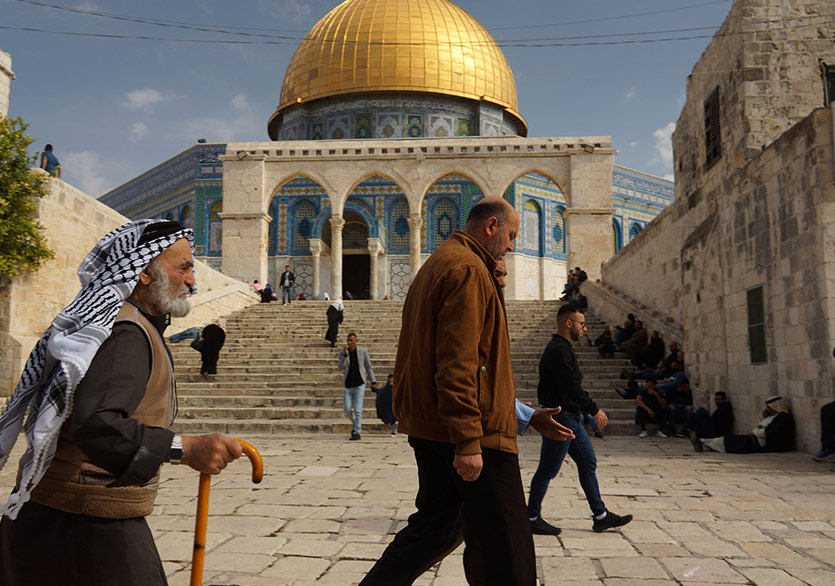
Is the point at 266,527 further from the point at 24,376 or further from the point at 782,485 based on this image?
the point at 782,485

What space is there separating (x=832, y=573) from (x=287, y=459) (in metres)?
5.01

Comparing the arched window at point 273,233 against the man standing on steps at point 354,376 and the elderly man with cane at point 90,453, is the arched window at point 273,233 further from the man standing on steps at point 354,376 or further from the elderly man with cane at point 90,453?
the elderly man with cane at point 90,453

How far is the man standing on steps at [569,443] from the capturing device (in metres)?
4.03

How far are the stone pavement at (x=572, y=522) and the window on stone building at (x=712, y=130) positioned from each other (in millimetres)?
4672

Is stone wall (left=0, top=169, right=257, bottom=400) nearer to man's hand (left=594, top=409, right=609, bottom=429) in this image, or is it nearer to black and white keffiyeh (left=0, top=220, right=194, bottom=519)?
man's hand (left=594, top=409, right=609, bottom=429)

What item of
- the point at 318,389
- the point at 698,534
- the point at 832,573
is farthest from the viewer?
the point at 318,389

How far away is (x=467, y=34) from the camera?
29.8 meters

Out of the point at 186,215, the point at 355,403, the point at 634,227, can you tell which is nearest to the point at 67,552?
Result: the point at 355,403

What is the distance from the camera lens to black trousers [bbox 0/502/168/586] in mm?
1615

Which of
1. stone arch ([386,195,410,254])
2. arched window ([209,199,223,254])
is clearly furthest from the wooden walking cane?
arched window ([209,199,223,254])

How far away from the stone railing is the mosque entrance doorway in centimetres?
1195

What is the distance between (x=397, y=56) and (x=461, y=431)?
2770cm

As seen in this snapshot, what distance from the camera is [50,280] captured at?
1114 cm

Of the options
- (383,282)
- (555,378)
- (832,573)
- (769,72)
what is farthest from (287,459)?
(383,282)
